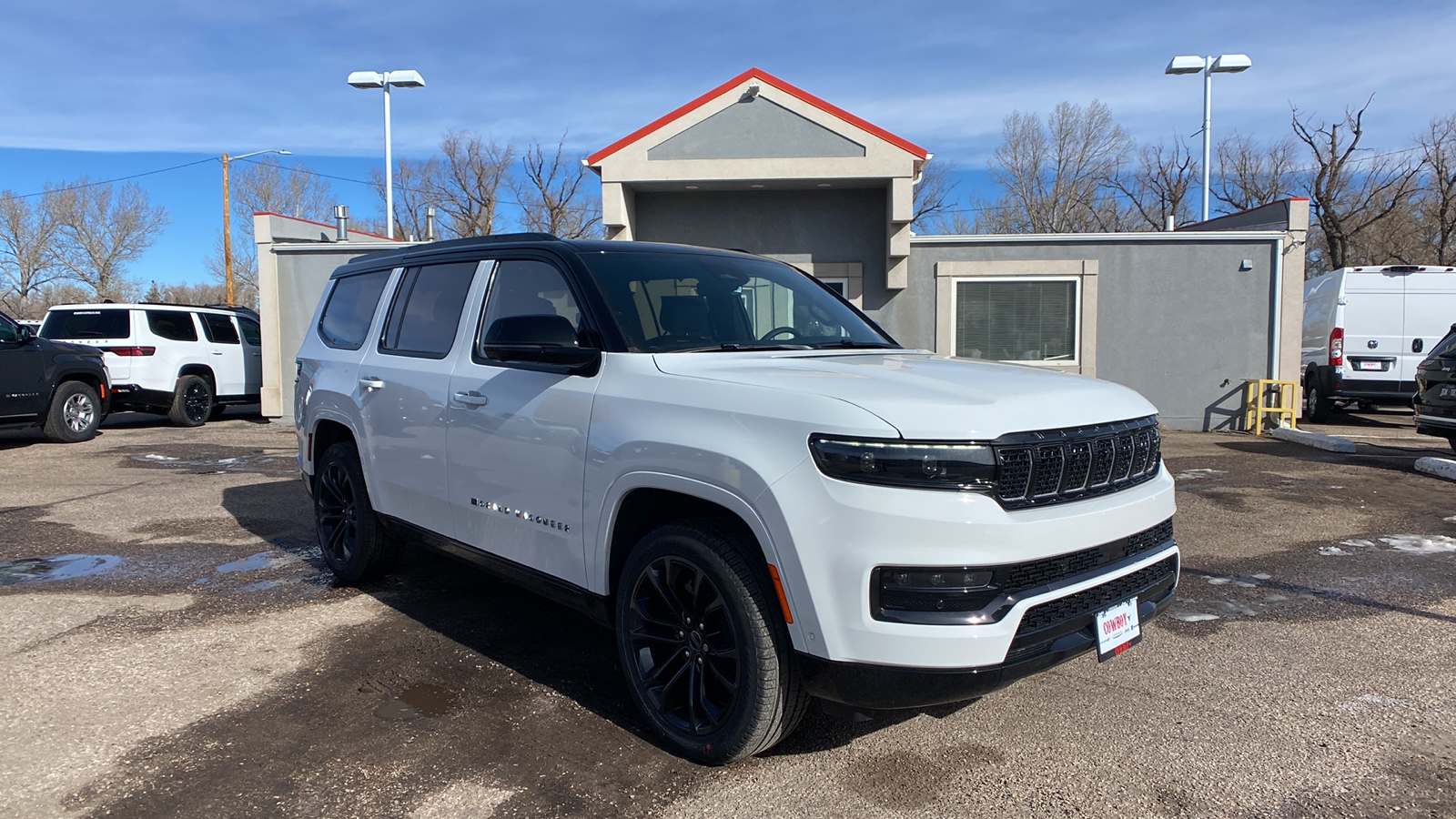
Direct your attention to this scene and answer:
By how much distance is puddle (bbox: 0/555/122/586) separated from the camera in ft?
18.8

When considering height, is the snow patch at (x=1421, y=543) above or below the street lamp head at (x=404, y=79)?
below

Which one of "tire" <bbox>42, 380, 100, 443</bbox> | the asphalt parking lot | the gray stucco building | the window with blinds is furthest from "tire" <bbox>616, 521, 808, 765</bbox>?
"tire" <bbox>42, 380, 100, 443</bbox>

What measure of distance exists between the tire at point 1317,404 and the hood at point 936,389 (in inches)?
606

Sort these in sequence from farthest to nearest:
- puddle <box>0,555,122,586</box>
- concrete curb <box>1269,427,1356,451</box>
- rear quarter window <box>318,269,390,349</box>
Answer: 1. concrete curb <box>1269,427,1356,451</box>
2. puddle <box>0,555,122,586</box>
3. rear quarter window <box>318,269,390,349</box>

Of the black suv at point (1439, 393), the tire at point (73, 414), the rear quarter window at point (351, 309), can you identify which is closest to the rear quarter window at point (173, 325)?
the tire at point (73, 414)

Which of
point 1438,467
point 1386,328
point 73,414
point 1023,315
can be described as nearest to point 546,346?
point 1438,467

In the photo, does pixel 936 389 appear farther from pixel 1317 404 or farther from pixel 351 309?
pixel 1317 404

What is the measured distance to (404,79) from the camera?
58.7 feet

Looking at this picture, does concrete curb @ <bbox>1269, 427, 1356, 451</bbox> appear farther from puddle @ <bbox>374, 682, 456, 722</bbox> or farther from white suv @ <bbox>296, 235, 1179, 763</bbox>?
puddle @ <bbox>374, 682, 456, 722</bbox>

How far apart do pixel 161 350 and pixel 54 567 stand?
10471 millimetres

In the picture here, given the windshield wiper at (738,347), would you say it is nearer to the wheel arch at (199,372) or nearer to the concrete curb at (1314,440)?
the concrete curb at (1314,440)

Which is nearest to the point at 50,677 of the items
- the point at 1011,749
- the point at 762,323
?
the point at 762,323

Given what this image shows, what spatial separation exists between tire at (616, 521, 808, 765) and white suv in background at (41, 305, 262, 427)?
14.7 m

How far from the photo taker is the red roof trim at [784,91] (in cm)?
1331
